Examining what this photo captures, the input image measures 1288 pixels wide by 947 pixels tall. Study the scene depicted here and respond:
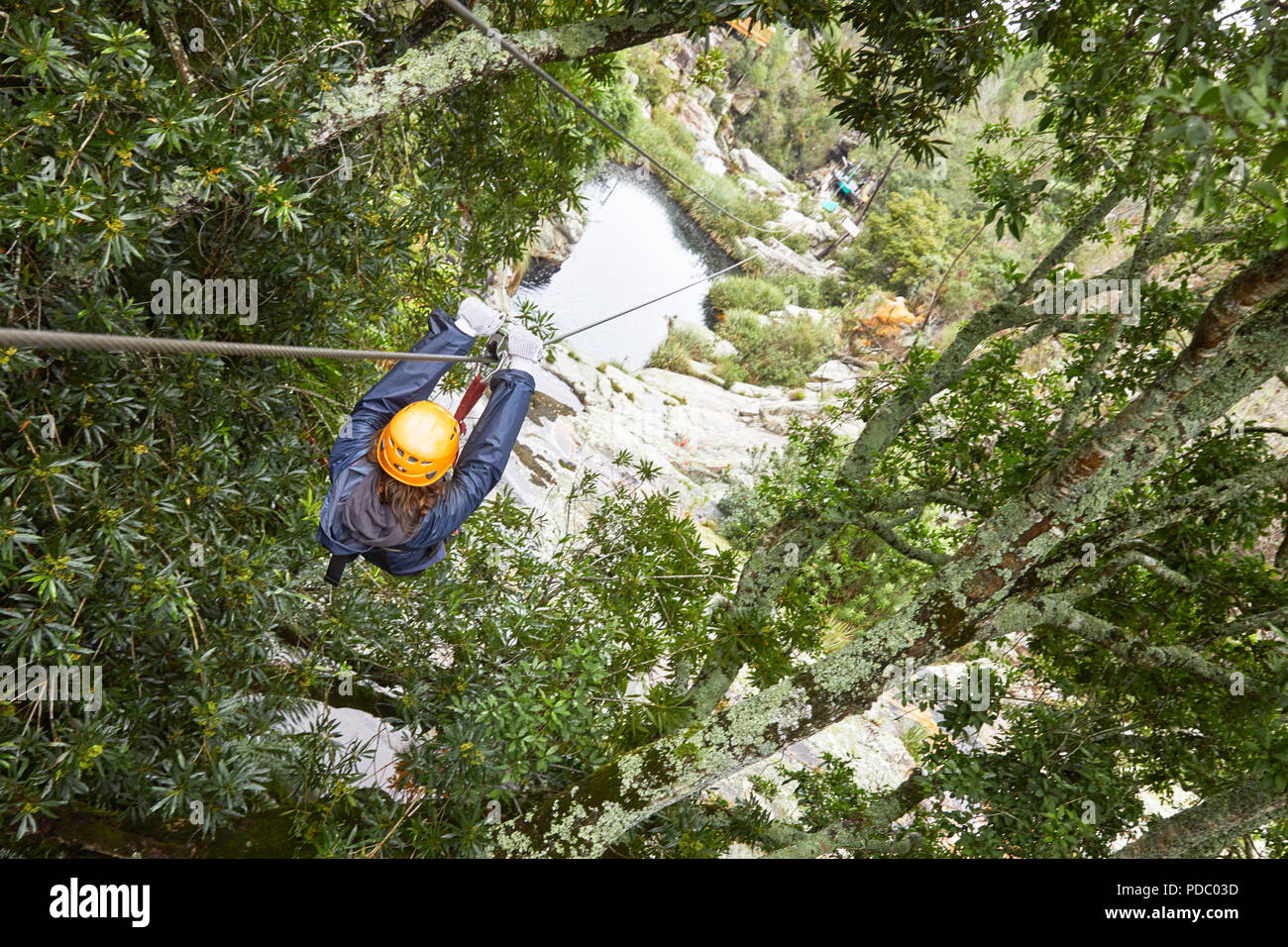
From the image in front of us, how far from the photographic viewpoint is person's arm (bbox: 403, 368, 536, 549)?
2814 mm

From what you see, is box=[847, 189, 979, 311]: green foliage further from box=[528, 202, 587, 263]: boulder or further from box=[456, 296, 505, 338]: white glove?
box=[456, 296, 505, 338]: white glove

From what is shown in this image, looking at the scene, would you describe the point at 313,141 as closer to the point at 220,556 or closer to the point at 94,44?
the point at 94,44

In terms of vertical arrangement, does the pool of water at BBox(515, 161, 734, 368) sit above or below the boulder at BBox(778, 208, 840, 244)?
below

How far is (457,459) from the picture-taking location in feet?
9.41

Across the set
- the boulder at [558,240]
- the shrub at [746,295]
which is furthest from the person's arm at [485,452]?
the shrub at [746,295]

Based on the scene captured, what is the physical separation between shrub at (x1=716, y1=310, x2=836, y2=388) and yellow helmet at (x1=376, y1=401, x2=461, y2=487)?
11.9 metres

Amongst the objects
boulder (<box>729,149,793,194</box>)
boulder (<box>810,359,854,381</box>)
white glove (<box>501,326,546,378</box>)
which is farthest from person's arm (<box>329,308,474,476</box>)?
boulder (<box>729,149,793,194</box>)

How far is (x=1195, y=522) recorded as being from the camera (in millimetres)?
3508

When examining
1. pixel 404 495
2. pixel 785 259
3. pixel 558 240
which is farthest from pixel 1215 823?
pixel 785 259

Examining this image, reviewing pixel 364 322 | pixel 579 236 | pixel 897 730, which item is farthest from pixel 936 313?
pixel 364 322

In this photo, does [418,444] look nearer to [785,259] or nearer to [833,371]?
[833,371]

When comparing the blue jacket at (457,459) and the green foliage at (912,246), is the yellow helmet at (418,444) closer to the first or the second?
the blue jacket at (457,459)

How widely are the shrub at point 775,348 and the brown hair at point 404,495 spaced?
467 inches

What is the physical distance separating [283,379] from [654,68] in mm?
16179
